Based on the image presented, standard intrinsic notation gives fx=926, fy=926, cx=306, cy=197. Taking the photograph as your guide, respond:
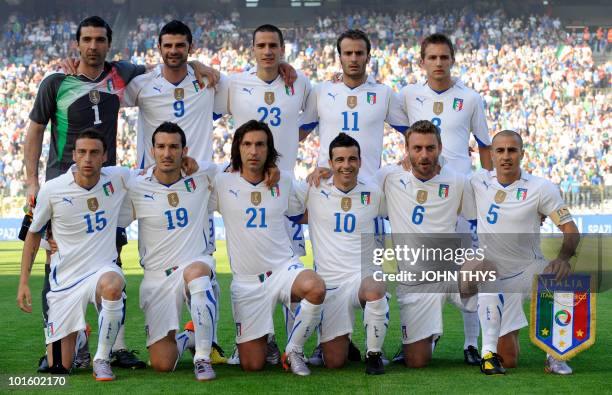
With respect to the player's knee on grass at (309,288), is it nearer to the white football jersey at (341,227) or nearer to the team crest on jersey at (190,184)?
the white football jersey at (341,227)

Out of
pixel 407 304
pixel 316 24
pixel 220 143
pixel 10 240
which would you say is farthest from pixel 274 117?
pixel 316 24

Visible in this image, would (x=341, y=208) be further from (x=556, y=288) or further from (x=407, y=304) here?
(x=556, y=288)

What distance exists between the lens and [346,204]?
604 cm

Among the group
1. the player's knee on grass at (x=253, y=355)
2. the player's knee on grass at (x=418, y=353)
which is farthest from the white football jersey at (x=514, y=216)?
the player's knee on grass at (x=253, y=355)

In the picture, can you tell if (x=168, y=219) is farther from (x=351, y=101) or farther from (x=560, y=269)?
(x=560, y=269)

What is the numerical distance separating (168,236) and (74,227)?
23.0 inches

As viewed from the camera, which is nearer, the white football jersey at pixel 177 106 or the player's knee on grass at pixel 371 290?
the player's knee on grass at pixel 371 290

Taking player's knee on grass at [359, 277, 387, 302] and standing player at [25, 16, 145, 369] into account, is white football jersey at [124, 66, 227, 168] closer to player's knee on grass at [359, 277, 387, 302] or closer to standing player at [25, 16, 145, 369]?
standing player at [25, 16, 145, 369]

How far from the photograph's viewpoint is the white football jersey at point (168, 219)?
19.3 feet

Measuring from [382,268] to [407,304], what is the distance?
29 centimetres

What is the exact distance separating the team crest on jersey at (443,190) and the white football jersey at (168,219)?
1.56 m

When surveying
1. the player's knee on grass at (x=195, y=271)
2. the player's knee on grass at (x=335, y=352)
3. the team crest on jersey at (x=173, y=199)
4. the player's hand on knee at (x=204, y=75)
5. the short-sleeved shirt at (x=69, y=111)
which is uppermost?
the player's hand on knee at (x=204, y=75)

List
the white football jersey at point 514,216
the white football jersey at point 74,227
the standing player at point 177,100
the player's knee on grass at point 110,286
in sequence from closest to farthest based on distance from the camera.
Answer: the player's knee on grass at point 110,286
the white football jersey at point 74,227
the white football jersey at point 514,216
the standing player at point 177,100

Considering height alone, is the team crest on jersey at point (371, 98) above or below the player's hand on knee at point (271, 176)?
above
